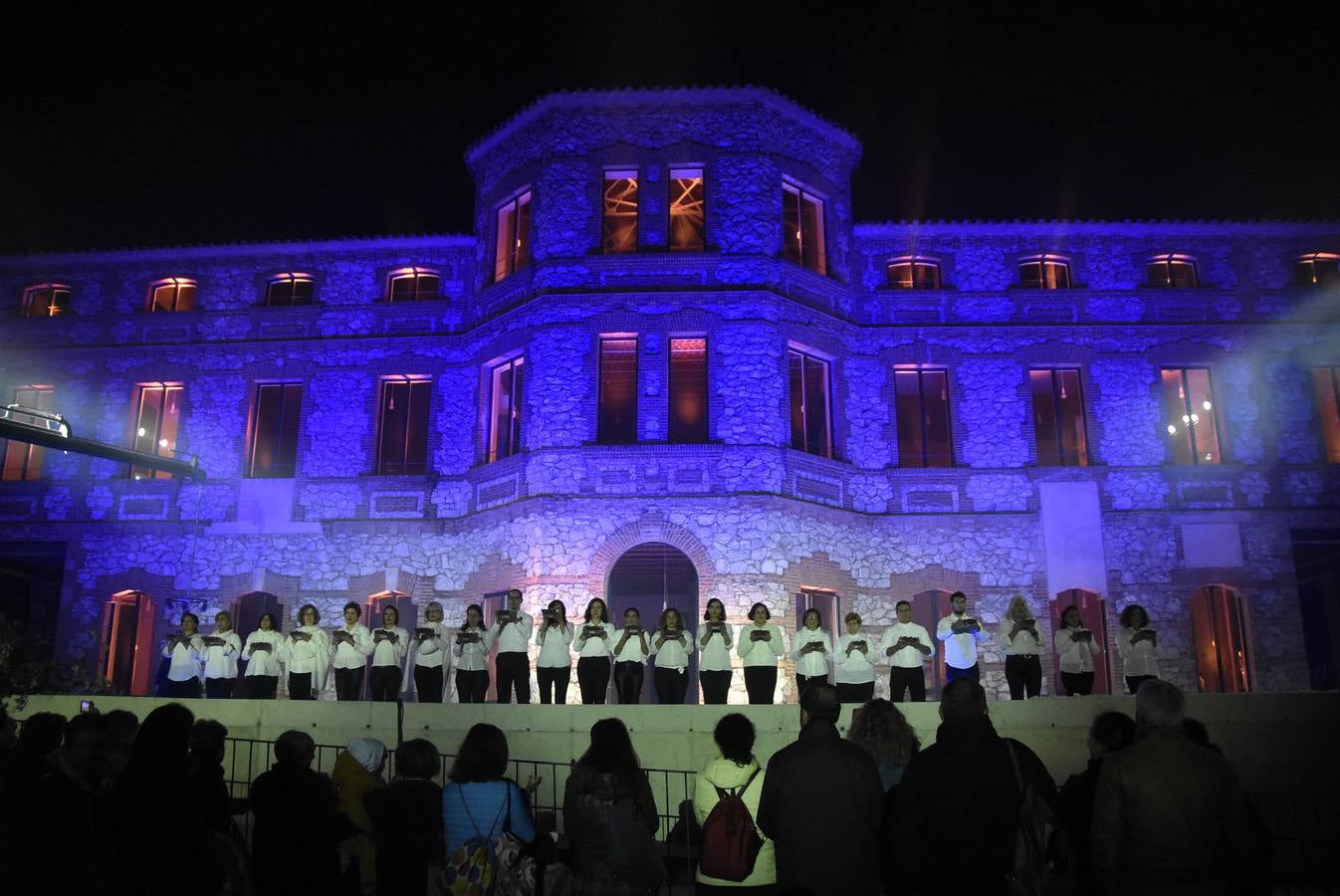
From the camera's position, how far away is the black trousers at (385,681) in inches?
525

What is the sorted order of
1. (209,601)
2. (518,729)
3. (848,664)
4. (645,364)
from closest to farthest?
(518,729) < (848,664) < (645,364) < (209,601)

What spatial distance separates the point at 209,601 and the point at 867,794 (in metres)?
15.9

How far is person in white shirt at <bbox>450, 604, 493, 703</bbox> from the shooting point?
42.1ft

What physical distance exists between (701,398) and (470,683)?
5942mm

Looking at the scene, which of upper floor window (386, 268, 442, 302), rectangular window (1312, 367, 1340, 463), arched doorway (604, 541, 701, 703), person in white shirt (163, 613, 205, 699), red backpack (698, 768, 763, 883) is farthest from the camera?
upper floor window (386, 268, 442, 302)

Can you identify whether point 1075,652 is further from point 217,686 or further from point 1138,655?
point 217,686

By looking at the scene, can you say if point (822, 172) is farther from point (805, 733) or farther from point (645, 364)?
point (805, 733)

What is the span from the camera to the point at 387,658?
43.7ft

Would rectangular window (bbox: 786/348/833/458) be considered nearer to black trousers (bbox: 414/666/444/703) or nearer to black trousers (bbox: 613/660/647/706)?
black trousers (bbox: 613/660/647/706)

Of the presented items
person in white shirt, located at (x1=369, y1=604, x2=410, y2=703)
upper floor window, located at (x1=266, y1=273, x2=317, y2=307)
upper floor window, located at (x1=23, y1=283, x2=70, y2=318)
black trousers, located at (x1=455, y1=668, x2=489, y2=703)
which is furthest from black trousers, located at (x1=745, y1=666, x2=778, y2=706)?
upper floor window, located at (x1=23, y1=283, x2=70, y2=318)

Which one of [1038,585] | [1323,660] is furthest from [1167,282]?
[1323,660]

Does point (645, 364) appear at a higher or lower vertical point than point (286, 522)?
higher

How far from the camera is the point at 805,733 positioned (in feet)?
17.4

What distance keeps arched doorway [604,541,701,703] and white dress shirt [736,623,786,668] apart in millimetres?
3225
